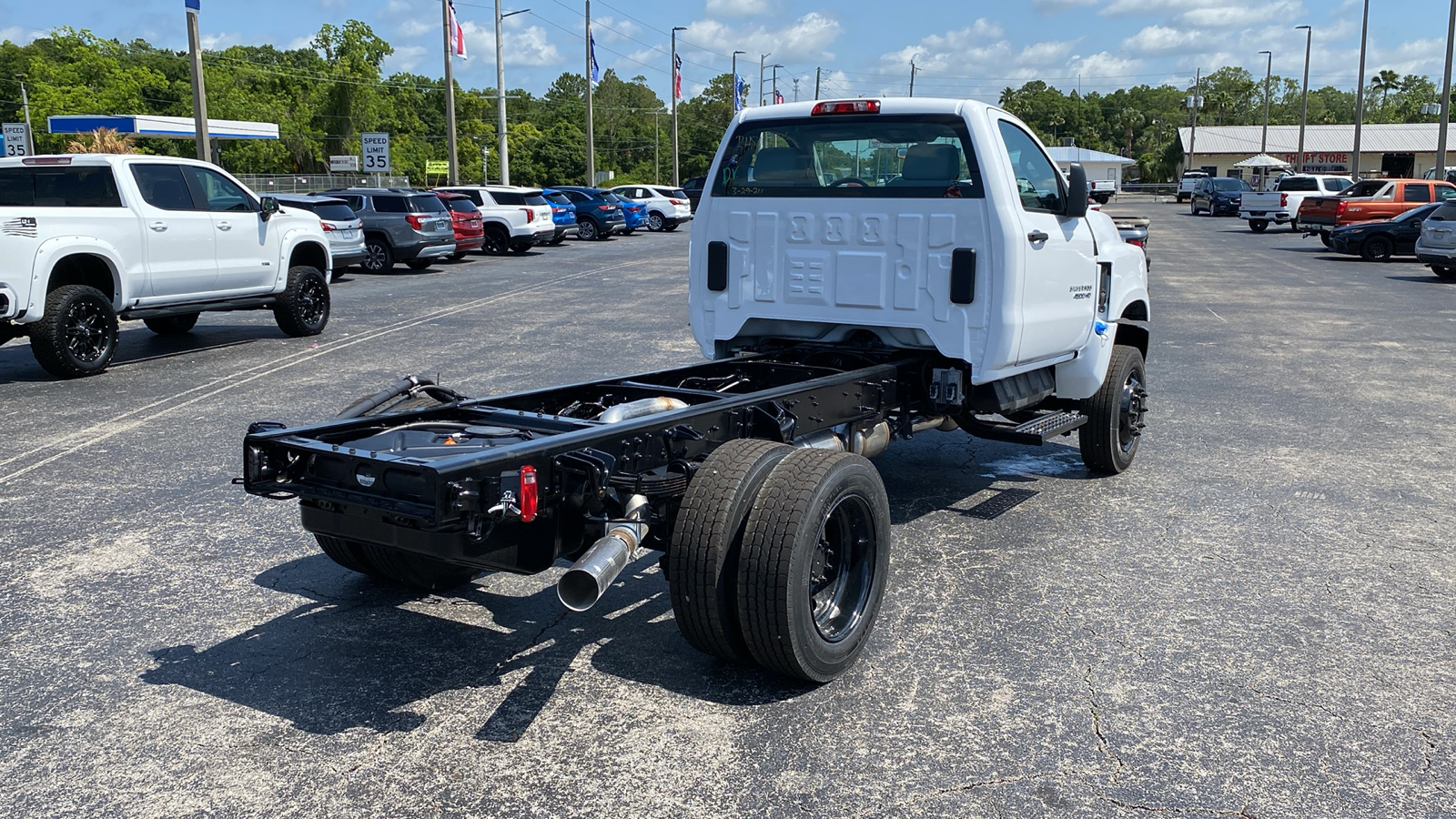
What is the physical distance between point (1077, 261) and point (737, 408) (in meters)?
2.82

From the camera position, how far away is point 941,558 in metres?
5.94

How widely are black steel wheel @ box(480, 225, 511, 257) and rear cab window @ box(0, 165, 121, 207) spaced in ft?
57.3

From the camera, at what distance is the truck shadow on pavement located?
426 centimetres

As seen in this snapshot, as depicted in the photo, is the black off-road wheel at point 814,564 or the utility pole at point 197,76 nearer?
the black off-road wheel at point 814,564

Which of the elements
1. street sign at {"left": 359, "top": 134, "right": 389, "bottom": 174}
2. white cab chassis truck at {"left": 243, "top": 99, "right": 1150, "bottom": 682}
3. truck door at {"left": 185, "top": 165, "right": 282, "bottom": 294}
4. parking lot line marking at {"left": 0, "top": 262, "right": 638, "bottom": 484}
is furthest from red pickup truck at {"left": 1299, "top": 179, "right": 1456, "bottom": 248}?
white cab chassis truck at {"left": 243, "top": 99, "right": 1150, "bottom": 682}

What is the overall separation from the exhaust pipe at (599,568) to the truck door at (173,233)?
993 cm

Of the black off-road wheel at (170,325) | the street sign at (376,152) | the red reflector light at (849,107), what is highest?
the street sign at (376,152)

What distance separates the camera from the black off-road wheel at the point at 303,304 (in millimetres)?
14219

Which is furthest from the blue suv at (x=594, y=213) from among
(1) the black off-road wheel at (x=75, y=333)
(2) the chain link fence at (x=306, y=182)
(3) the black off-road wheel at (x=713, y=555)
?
(3) the black off-road wheel at (x=713, y=555)

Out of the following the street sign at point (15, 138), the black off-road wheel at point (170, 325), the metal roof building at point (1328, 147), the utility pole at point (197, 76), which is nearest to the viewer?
the black off-road wheel at point (170, 325)

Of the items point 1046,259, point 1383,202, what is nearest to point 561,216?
point 1383,202

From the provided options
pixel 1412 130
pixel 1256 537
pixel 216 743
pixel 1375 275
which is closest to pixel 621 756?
pixel 216 743

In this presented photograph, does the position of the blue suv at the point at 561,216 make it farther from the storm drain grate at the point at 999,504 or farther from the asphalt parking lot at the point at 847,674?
the storm drain grate at the point at 999,504

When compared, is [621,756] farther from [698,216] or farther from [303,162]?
[303,162]
